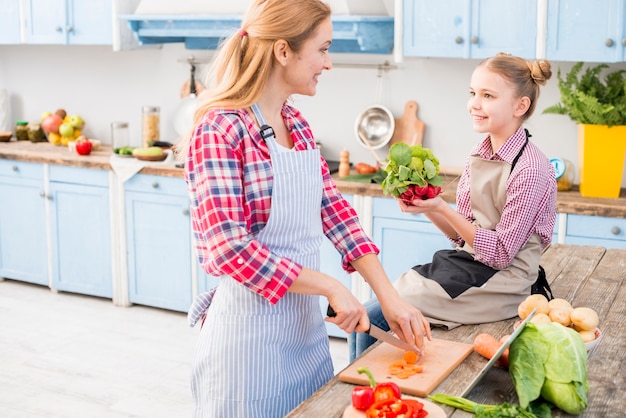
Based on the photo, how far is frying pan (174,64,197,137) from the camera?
16.9 ft

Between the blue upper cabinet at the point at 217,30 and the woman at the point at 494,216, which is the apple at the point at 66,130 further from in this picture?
the woman at the point at 494,216

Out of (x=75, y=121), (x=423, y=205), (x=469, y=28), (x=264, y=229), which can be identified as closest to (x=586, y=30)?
(x=469, y=28)

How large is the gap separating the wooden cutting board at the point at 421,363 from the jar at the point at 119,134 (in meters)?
3.58

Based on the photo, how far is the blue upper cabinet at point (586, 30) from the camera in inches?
150

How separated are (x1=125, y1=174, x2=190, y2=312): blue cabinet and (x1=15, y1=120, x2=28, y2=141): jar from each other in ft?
4.17

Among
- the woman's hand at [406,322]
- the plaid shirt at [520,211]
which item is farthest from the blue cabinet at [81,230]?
the woman's hand at [406,322]

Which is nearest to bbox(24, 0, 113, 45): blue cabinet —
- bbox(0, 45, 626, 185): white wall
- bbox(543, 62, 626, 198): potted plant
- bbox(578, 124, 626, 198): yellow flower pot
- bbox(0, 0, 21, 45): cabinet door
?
bbox(0, 0, 21, 45): cabinet door

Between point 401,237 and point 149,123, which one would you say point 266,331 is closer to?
point 401,237

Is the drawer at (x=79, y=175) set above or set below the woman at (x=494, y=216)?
below

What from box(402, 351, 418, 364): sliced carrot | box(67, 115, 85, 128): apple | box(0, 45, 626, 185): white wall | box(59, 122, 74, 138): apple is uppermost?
box(0, 45, 626, 185): white wall

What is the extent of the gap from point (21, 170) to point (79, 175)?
47 cm

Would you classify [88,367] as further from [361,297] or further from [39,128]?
[39,128]

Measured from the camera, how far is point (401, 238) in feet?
14.0

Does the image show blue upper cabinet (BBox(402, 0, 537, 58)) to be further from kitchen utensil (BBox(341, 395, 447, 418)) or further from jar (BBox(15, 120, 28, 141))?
jar (BBox(15, 120, 28, 141))
